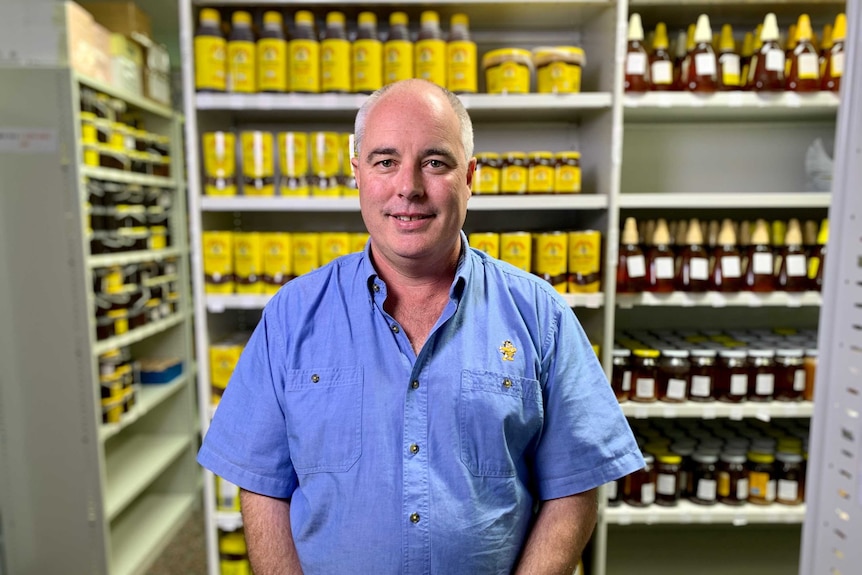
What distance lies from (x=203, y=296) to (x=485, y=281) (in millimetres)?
1420

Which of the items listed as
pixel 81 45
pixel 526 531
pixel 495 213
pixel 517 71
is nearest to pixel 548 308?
pixel 526 531

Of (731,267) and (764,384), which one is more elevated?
(731,267)

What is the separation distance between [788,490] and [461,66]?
6.88 feet

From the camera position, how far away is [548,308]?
1.27 m

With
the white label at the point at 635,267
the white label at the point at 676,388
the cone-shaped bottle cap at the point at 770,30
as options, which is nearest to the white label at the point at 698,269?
the white label at the point at 635,267

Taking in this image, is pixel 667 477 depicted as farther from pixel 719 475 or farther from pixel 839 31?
pixel 839 31

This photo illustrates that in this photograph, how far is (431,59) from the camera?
7.27 ft

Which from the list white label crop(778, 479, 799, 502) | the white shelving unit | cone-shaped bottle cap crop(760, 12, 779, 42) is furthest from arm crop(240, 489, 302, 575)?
cone-shaped bottle cap crop(760, 12, 779, 42)

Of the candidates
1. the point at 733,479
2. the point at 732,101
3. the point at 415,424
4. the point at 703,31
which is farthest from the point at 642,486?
the point at 703,31

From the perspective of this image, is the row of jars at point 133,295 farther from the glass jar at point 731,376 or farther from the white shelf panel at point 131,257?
the glass jar at point 731,376

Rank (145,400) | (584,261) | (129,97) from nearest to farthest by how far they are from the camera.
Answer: (584,261) < (129,97) < (145,400)

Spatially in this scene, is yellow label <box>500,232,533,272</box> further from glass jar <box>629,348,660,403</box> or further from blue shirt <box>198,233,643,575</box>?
blue shirt <box>198,233,643,575</box>

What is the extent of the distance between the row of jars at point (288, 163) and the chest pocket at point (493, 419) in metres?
1.29

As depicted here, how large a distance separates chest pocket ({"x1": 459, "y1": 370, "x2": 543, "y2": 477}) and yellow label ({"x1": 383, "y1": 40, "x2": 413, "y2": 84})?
1.42 meters
